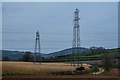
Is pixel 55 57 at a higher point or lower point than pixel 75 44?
lower

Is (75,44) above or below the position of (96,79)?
above

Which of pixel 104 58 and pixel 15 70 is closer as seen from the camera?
pixel 15 70

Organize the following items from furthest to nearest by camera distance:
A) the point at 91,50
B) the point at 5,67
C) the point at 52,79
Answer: the point at 91,50 < the point at 5,67 < the point at 52,79

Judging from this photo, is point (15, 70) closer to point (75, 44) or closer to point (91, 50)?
point (75, 44)

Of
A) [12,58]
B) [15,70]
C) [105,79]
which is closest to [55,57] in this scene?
[12,58]

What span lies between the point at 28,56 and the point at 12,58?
40.3 ft

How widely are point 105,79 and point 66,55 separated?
57199 mm

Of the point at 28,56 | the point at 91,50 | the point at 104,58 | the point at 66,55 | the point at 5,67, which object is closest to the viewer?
the point at 5,67

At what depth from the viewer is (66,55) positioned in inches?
3135

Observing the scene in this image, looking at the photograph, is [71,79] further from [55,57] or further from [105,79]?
[55,57]

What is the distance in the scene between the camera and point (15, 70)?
29.4m

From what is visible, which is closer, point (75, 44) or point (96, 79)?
point (96, 79)

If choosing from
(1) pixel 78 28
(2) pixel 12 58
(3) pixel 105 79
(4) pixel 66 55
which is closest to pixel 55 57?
Result: (4) pixel 66 55

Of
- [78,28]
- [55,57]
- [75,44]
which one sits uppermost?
[78,28]
